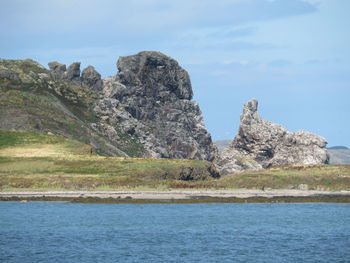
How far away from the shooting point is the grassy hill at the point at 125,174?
126 meters

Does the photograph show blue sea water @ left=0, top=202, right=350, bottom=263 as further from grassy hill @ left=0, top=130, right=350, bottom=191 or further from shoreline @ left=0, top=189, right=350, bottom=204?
grassy hill @ left=0, top=130, right=350, bottom=191

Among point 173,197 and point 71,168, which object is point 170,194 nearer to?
point 173,197

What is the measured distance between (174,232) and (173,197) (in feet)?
116

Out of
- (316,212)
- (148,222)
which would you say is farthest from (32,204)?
(316,212)

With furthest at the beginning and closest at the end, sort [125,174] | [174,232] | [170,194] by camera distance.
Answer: [125,174], [170,194], [174,232]

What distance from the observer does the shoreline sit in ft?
360

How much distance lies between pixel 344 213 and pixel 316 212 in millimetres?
3852

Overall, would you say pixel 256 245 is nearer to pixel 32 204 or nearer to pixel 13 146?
pixel 32 204

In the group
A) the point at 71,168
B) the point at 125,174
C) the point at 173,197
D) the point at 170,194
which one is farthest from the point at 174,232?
the point at 71,168

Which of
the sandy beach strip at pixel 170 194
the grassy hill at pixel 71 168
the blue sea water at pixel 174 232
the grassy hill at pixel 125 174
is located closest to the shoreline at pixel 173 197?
the sandy beach strip at pixel 170 194

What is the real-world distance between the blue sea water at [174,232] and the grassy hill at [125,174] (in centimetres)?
1805

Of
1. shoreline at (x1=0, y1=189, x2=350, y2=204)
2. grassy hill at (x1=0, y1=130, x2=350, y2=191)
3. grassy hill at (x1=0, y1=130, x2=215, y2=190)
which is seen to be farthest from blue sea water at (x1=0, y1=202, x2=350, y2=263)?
grassy hill at (x1=0, y1=130, x2=215, y2=190)

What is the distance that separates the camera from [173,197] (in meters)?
115

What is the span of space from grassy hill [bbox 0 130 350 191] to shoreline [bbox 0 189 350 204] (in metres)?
6.67
